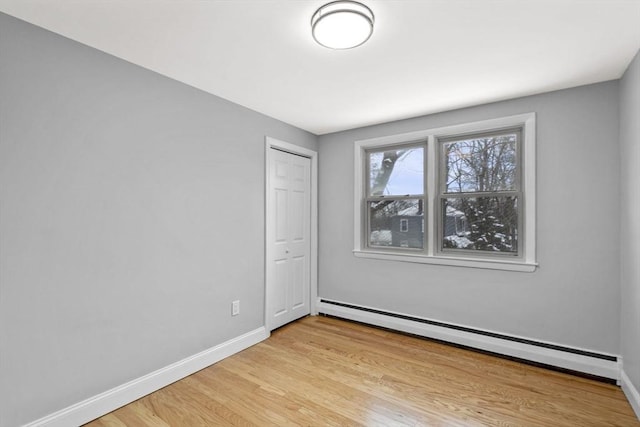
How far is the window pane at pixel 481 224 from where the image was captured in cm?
293

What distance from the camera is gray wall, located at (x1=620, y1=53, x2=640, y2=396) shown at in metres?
2.04

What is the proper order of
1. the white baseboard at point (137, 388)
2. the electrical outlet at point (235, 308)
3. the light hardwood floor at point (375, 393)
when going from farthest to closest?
the electrical outlet at point (235, 308) < the light hardwood floor at point (375, 393) < the white baseboard at point (137, 388)

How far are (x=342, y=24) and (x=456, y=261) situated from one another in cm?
244

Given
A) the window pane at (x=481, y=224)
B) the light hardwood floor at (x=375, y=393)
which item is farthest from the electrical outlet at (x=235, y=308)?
the window pane at (x=481, y=224)

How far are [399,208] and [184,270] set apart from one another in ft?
7.80

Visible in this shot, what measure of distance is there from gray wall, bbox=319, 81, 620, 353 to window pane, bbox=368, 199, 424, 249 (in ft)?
1.32

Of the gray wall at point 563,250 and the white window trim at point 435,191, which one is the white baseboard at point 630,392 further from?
the white window trim at point 435,191

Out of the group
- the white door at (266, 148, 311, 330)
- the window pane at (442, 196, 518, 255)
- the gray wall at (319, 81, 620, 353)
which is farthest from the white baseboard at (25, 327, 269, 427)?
the window pane at (442, 196, 518, 255)

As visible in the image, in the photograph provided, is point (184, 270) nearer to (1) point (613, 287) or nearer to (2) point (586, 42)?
(2) point (586, 42)

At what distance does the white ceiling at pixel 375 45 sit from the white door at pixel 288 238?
96 cm

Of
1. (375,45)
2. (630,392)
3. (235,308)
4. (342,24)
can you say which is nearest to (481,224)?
(630,392)

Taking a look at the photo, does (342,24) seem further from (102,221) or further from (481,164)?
(481,164)

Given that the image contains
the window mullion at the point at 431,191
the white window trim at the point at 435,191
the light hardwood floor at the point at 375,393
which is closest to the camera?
the light hardwood floor at the point at 375,393

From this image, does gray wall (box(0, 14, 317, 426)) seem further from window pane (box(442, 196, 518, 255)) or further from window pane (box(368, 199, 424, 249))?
window pane (box(442, 196, 518, 255))
